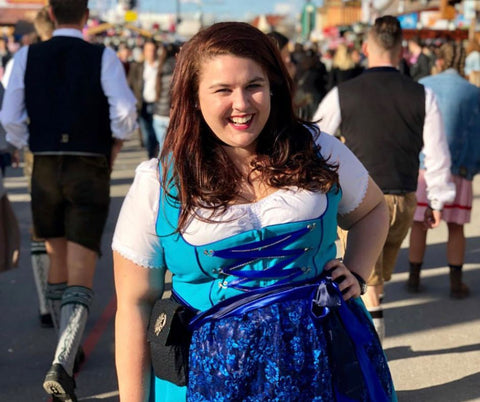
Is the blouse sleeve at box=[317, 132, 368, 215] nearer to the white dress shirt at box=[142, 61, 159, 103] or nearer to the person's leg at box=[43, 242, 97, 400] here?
the person's leg at box=[43, 242, 97, 400]

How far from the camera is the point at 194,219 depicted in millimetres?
2166

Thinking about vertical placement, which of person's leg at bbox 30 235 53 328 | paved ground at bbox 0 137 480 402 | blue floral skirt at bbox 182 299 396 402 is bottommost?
paved ground at bbox 0 137 480 402

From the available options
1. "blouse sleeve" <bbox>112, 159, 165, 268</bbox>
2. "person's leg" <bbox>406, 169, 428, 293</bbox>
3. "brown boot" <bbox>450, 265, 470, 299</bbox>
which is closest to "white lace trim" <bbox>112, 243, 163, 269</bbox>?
"blouse sleeve" <bbox>112, 159, 165, 268</bbox>

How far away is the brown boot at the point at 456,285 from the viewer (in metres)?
6.12

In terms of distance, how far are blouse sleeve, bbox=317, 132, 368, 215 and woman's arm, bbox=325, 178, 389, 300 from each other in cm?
3

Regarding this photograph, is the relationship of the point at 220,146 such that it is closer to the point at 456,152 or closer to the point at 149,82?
the point at 456,152

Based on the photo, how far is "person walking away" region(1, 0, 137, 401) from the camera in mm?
4488

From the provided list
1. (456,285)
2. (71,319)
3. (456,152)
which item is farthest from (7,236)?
(456,285)

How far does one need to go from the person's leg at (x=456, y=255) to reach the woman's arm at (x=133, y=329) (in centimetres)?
416

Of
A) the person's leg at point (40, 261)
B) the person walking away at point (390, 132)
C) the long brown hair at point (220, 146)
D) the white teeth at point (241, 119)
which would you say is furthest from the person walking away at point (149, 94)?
the white teeth at point (241, 119)

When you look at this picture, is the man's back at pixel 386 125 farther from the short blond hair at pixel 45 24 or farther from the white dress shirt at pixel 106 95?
the short blond hair at pixel 45 24

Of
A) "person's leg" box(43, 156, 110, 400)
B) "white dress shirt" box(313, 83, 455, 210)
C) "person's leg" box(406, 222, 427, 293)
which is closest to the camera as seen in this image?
"person's leg" box(43, 156, 110, 400)

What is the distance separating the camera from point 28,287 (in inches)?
263

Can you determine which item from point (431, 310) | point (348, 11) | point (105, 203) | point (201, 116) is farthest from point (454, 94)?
point (348, 11)
